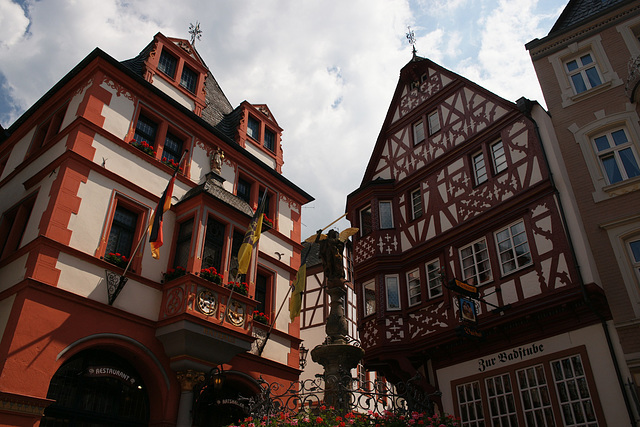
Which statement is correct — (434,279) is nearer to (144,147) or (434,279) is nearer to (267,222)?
(267,222)

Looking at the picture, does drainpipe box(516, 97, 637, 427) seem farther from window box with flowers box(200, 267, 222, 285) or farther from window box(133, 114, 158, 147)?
window box(133, 114, 158, 147)

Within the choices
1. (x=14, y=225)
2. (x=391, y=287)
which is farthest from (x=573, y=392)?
(x=14, y=225)

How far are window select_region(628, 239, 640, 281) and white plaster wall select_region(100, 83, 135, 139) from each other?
13604 millimetres

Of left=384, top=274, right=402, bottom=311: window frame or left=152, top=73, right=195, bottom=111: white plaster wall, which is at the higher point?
left=152, top=73, right=195, bottom=111: white plaster wall

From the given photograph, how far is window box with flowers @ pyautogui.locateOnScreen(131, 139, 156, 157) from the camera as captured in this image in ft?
47.7

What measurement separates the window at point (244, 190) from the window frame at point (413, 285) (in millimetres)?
6206

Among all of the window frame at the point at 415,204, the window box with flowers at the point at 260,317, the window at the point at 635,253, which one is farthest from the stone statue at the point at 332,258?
the window at the point at 635,253

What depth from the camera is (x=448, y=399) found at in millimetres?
14578

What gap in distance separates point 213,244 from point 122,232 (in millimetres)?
2513

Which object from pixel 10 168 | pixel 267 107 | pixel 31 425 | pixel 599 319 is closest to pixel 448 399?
pixel 599 319

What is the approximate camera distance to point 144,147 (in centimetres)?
1469

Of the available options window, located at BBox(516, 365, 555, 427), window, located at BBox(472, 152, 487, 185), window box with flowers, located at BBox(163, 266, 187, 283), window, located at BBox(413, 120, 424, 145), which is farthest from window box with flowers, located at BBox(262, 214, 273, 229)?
window, located at BBox(516, 365, 555, 427)

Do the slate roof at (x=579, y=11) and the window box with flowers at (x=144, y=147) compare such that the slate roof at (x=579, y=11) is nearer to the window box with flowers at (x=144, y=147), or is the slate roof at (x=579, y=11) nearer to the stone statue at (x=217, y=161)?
the stone statue at (x=217, y=161)

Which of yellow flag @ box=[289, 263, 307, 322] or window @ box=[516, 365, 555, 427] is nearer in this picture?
window @ box=[516, 365, 555, 427]
